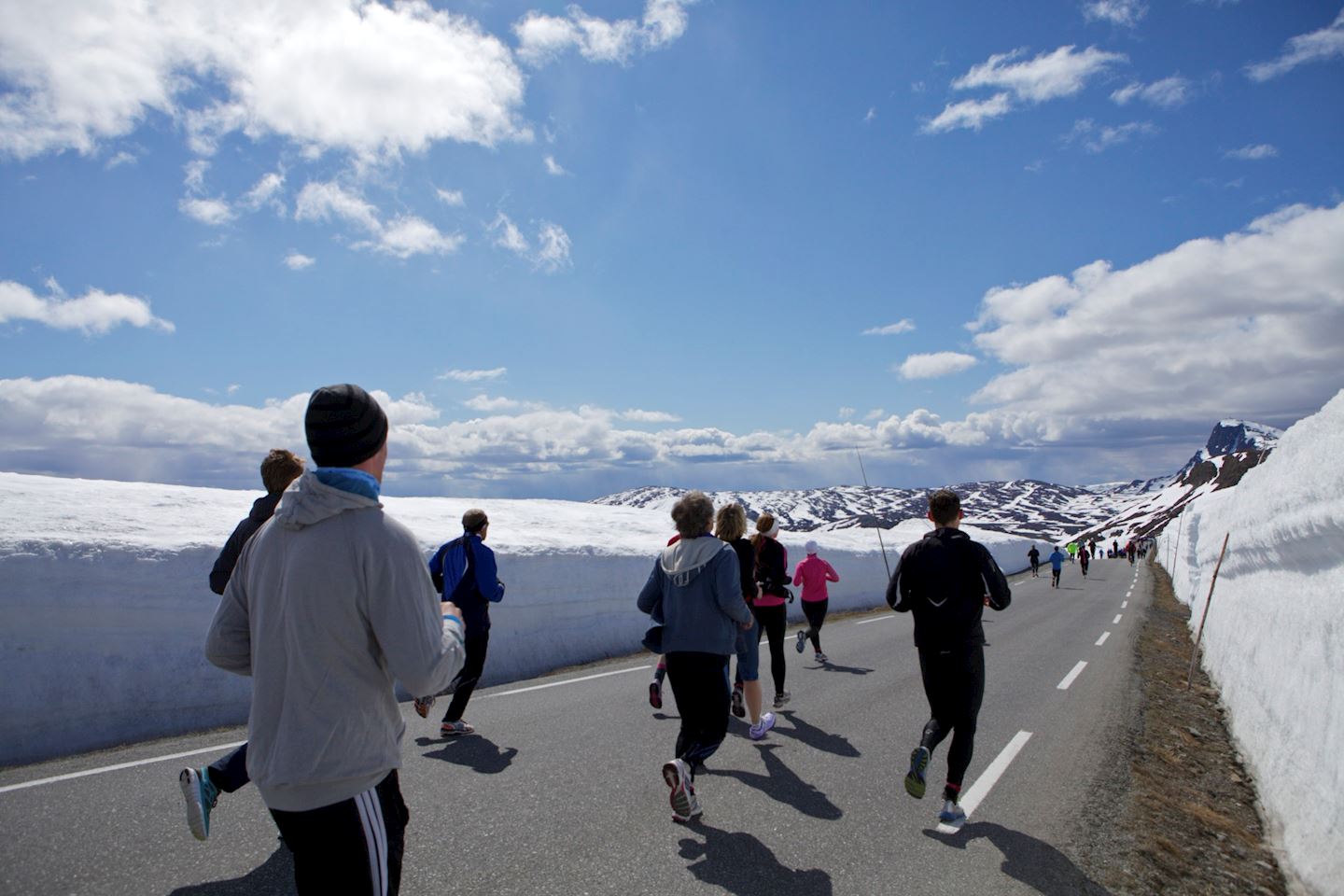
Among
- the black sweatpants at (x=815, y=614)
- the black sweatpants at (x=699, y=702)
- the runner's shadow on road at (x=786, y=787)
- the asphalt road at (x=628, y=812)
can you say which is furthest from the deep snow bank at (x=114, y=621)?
the black sweatpants at (x=699, y=702)

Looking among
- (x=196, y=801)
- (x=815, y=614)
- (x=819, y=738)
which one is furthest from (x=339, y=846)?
Result: (x=815, y=614)

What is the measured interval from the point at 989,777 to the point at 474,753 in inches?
163

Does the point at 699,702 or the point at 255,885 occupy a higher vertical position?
the point at 699,702

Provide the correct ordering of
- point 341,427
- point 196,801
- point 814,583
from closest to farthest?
point 341,427
point 196,801
point 814,583

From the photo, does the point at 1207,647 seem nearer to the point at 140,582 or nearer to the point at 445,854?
the point at 445,854

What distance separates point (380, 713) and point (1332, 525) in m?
5.92

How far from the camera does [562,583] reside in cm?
1201

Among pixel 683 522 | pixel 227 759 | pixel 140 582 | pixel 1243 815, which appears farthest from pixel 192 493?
pixel 1243 815

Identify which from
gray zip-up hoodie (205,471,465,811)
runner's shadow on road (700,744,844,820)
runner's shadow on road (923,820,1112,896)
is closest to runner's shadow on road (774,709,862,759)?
runner's shadow on road (700,744,844,820)

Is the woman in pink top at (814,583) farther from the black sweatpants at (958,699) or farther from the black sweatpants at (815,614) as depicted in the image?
the black sweatpants at (958,699)

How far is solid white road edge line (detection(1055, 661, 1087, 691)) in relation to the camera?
9656mm

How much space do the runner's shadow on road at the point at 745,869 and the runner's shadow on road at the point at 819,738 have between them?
2095 millimetres

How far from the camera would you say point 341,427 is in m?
2.25

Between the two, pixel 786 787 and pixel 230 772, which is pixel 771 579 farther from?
pixel 230 772
